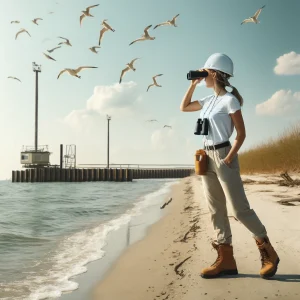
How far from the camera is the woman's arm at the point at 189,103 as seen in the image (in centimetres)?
350

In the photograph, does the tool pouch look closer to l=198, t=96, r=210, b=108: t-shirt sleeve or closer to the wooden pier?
l=198, t=96, r=210, b=108: t-shirt sleeve

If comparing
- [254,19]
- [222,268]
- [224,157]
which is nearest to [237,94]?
[224,157]

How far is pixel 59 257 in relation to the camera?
523 centimetres

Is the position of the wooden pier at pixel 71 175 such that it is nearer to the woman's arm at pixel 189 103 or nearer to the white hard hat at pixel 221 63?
the woman's arm at pixel 189 103

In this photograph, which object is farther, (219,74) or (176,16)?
(176,16)

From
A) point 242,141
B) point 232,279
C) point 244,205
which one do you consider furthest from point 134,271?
point 242,141

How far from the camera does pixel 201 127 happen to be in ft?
10.8

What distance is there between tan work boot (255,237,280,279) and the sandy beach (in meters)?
0.06

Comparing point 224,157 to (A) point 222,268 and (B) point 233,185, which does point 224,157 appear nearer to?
(B) point 233,185

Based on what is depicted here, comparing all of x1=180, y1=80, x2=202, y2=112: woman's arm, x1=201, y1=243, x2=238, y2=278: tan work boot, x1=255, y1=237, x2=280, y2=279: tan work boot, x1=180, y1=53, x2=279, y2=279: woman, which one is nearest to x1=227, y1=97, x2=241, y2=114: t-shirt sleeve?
x1=180, y1=53, x2=279, y2=279: woman

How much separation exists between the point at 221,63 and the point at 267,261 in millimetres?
1752

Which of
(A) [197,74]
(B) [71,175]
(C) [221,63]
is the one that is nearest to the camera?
(C) [221,63]

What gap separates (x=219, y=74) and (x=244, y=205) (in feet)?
3.85

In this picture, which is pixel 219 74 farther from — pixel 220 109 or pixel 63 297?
pixel 63 297
